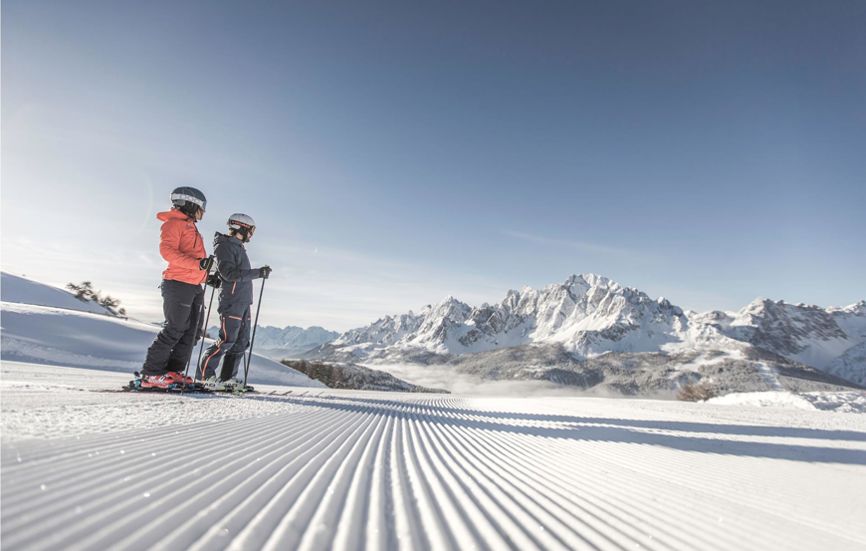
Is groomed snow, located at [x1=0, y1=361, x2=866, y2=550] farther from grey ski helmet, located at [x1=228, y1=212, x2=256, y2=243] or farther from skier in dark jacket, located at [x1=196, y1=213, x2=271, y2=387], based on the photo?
grey ski helmet, located at [x1=228, y1=212, x2=256, y2=243]

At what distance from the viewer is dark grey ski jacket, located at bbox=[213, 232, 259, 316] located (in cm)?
682

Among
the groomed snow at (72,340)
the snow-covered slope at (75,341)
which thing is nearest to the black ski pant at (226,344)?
the groomed snow at (72,340)

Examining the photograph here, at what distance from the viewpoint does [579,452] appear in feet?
15.1

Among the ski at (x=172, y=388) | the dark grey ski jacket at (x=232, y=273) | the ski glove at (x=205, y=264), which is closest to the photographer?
the ski at (x=172, y=388)

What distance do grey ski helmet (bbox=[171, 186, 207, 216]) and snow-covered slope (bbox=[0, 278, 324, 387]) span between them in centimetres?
710

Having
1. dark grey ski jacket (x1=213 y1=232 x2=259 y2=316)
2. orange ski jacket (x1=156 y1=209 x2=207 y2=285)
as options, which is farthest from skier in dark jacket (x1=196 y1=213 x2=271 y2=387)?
orange ski jacket (x1=156 y1=209 x2=207 y2=285)

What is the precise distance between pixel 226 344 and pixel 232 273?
128 centimetres

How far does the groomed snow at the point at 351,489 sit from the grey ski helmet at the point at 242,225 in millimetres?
3488

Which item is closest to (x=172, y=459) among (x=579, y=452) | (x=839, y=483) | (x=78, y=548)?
(x=78, y=548)

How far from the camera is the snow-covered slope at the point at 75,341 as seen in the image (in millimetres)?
10219

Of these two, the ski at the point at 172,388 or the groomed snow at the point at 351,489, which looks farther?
the ski at the point at 172,388

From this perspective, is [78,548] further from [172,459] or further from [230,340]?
[230,340]

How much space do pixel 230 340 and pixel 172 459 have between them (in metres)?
5.25

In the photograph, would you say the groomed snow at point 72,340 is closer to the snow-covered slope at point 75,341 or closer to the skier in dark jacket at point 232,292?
the snow-covered slope at point 75,341
